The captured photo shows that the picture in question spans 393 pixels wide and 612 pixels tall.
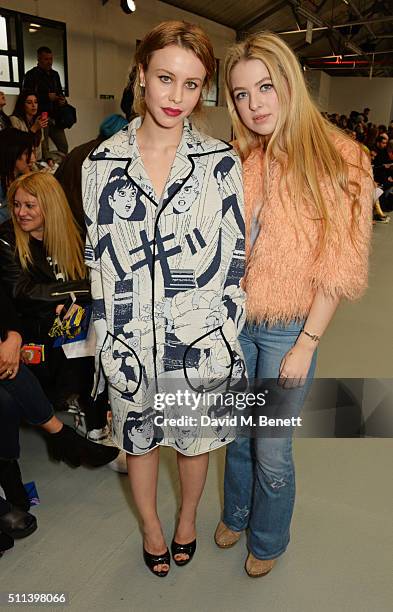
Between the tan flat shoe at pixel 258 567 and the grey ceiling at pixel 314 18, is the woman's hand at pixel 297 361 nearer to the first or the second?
the tan flat shoe at pixel 258 567

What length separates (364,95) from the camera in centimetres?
2039

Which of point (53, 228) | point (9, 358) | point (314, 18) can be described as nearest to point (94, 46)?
point (314, 18)

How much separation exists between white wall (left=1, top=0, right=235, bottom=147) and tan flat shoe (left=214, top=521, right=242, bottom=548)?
19.4 feet

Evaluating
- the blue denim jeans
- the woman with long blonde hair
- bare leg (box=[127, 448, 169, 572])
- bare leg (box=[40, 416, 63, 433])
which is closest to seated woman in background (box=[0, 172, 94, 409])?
bare leg (box=[40, 416, 63, 433])

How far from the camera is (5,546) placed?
1.58m

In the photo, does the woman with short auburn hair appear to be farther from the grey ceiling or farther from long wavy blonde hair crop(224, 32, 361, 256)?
the grey ceiling

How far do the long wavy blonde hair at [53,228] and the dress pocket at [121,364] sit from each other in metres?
0.78

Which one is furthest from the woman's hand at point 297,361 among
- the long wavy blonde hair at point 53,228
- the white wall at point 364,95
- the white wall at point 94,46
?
the white wall at point 364,95

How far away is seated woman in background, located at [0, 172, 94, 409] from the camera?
1930mm

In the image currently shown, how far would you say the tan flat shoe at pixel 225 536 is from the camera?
165 cm

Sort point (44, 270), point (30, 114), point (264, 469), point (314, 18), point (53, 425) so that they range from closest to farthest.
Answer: point (264, 469)
point (53, 425)
point (44, 270)
point (30, 114)
point (314, 18)

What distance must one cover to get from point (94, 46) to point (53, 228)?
23.1ft

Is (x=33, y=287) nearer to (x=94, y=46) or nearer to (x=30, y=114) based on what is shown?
(x=30, y=114)

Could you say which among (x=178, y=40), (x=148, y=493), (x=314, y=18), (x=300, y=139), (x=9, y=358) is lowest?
(x=148, y=493)
